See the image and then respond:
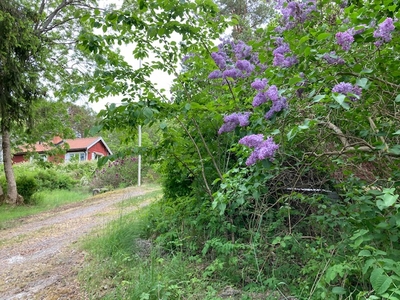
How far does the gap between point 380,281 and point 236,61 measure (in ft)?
6.54

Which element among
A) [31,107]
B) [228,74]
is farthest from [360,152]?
[31,107]

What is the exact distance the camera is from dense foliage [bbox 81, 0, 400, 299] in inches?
67.1

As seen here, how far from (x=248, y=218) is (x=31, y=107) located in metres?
8.49

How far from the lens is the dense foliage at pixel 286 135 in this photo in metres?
1.70

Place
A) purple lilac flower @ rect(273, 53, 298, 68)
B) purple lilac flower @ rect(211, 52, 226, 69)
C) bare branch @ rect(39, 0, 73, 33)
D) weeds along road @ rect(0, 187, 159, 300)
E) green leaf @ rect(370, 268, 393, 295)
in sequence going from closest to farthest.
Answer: green leaf @ rect(370, 268, 393, 295) → purple lilac flower @ rect(273, 53, 298, 68) → purple lilac flower @ rect(211, 52, 226, 69) → weeds along road @ rect(0, 187, 159, 300) → bare branch @ rect(39, 0, 73, 33)

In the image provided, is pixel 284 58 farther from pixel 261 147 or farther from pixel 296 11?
pixel 261 147

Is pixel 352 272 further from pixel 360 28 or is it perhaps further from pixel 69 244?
pixel 69 244

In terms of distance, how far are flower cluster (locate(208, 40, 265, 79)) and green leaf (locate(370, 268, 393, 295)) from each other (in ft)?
5.50

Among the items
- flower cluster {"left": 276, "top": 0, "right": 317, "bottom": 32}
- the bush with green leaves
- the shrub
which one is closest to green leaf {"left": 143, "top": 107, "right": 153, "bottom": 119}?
flower cluster {"left": 276, "top": 0, "right": 317, "bottom": 32}

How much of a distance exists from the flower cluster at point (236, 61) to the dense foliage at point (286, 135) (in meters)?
0.01

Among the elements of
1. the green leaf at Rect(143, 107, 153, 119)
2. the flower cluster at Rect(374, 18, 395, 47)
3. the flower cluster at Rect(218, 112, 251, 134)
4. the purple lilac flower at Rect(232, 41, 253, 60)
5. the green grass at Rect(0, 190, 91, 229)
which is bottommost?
the green grass at Rect(0, 190, 91, 229)

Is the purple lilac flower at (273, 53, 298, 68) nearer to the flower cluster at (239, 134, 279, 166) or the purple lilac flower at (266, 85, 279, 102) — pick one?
the purple lilac flower at (266, 85, 279, 102)

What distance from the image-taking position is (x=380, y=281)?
4.85ft

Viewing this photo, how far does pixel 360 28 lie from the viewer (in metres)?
1.52
